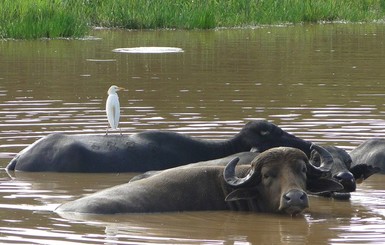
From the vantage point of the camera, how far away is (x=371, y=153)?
1201cm

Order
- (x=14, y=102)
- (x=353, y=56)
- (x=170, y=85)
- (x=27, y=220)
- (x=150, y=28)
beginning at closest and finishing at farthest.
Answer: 1. (x=27, y=220)
2. (x=14, y=102)
3. (x=170, y=85)
4. (x=353, y=56)
5. (x=150, y=28)

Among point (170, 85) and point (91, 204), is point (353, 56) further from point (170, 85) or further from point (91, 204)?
point (91, 204)

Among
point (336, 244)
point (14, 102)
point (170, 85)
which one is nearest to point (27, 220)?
point (336, 244)

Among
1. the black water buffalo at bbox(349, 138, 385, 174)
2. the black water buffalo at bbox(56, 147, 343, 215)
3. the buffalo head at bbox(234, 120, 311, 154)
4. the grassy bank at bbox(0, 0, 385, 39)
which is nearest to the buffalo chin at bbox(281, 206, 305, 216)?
the black water buffalo at bbox(56, 147, 343, 215)

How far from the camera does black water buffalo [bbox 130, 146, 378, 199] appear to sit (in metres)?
10.6

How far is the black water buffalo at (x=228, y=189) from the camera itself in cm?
948

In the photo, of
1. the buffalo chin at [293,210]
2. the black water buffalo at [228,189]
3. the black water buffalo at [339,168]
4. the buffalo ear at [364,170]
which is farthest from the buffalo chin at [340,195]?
the buffalo chin at [293,210]

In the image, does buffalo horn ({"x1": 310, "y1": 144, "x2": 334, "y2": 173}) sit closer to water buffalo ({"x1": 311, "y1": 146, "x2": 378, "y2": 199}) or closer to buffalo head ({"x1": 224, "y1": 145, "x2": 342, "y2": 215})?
buffalo head ({"x1": 224, "y1": 145, "x2": 342, "y2": 215})

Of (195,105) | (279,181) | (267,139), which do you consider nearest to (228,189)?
(279,181)

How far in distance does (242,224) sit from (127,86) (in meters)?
10.1

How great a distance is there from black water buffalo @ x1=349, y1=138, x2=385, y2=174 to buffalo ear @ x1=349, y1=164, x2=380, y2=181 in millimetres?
752

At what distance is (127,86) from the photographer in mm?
19359

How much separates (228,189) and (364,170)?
172 cm

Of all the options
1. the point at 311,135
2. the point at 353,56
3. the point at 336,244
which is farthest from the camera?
the point at 353,56
